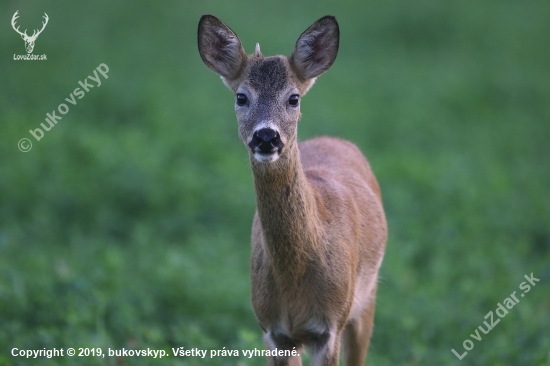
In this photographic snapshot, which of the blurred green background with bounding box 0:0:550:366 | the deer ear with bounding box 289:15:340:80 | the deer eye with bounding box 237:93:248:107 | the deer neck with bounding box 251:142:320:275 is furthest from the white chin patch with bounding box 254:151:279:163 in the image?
the blurred green background with bounding box 0:0:550:366

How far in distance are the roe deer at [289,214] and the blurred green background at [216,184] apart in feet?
4.00

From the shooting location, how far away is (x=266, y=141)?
485 centimetres

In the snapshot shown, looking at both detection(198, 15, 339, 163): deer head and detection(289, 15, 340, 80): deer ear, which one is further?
detection(289, 15, 340, 80): deer ear

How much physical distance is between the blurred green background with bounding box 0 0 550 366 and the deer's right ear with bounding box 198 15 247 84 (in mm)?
2094

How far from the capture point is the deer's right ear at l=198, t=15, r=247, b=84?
551 centimetres

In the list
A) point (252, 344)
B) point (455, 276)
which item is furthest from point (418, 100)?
point (252, 344)

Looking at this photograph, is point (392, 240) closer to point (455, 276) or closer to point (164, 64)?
point (455, 276)

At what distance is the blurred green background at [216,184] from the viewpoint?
24.5 ft

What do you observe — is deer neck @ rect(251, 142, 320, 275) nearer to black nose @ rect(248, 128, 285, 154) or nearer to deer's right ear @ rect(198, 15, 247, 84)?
black nose @ rect(248, 128, 285, 154)

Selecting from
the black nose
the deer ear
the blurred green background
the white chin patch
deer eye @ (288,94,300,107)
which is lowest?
the blurred green background

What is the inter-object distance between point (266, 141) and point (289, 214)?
1.78 ft

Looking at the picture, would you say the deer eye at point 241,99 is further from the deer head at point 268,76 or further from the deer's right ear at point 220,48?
the deer's right ear at point 220,48

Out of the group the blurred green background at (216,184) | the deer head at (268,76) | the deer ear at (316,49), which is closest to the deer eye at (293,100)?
the deer head at (268,76)

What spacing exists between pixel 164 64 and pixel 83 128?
183 inches
